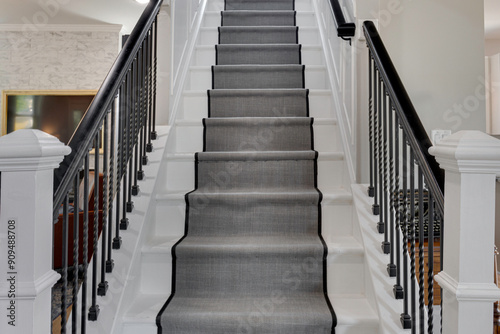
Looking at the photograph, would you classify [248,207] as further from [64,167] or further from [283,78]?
[283,78]

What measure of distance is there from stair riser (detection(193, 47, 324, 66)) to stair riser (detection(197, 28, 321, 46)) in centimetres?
21

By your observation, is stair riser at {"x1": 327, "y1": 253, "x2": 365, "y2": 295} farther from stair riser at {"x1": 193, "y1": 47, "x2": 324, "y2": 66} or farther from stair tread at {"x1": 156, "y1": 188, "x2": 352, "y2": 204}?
stair riser at {"x1": 193, "y1": 47, "x2": 324, "y2": 66}

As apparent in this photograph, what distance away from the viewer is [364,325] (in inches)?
54.5

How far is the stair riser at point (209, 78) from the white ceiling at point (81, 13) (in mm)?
3161

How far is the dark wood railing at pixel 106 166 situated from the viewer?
1.11m

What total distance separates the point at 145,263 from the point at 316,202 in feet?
2.65

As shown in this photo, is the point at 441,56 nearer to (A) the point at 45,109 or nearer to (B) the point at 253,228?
(B) the point at 253,228

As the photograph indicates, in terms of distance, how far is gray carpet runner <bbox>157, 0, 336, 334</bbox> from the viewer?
56.1 inches

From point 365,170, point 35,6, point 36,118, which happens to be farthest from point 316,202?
point 36,118

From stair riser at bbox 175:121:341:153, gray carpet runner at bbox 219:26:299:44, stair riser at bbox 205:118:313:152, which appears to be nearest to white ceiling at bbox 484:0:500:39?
gray carpet runner at bbox 219:26:299:44

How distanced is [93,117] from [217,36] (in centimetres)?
217

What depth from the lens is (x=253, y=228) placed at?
6.06ft

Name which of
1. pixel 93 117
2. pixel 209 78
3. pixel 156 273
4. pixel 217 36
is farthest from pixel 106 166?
pixel 217 36

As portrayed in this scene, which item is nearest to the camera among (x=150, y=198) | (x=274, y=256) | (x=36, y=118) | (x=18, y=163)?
(x=18, y=163)
